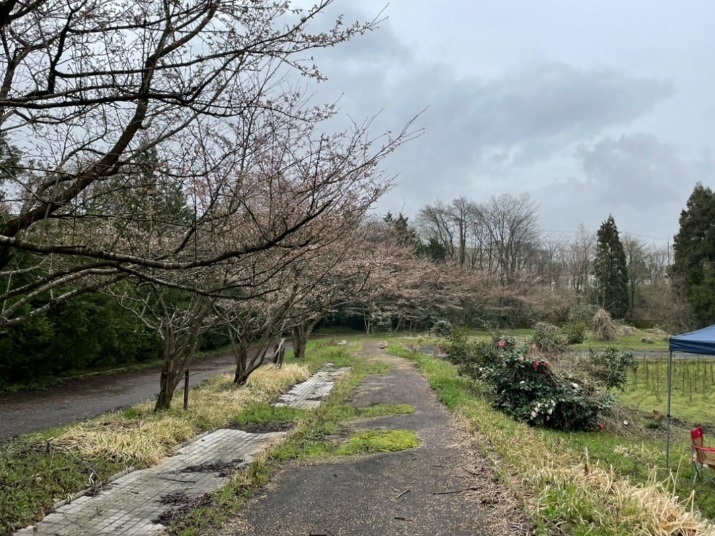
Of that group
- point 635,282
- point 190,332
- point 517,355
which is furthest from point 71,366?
point 635,282

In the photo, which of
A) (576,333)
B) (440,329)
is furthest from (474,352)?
(440,329)

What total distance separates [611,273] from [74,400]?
42247 millimetres

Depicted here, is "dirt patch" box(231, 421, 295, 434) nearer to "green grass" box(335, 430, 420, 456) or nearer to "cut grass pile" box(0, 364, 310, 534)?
"cut grass pile" box(0, 364, 310, 534)

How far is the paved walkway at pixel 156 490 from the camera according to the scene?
4.44 meters

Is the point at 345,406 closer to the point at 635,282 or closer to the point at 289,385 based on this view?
the point at 289,385

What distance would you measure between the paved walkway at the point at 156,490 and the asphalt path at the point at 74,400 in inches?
142

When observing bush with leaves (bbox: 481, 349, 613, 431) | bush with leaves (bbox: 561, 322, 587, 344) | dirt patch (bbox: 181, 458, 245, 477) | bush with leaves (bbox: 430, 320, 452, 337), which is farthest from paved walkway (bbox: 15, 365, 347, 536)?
bush with leaves (bbox: 430, 320, 452, 337)

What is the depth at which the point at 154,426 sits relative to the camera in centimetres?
762

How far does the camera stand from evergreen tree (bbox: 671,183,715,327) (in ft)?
116

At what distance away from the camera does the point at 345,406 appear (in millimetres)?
10539

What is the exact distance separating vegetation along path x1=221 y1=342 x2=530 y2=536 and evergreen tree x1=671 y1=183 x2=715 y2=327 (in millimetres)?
35594

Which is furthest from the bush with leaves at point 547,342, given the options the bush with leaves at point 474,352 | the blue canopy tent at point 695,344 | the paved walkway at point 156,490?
the paved walkway at point 156,490

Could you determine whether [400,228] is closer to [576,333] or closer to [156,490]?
[576,333]

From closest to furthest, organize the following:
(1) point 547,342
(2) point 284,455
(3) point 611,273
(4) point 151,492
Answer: (4) point 151,492 → (2) point 284,455 → (1) point 547,342 → (3) point 611,273
